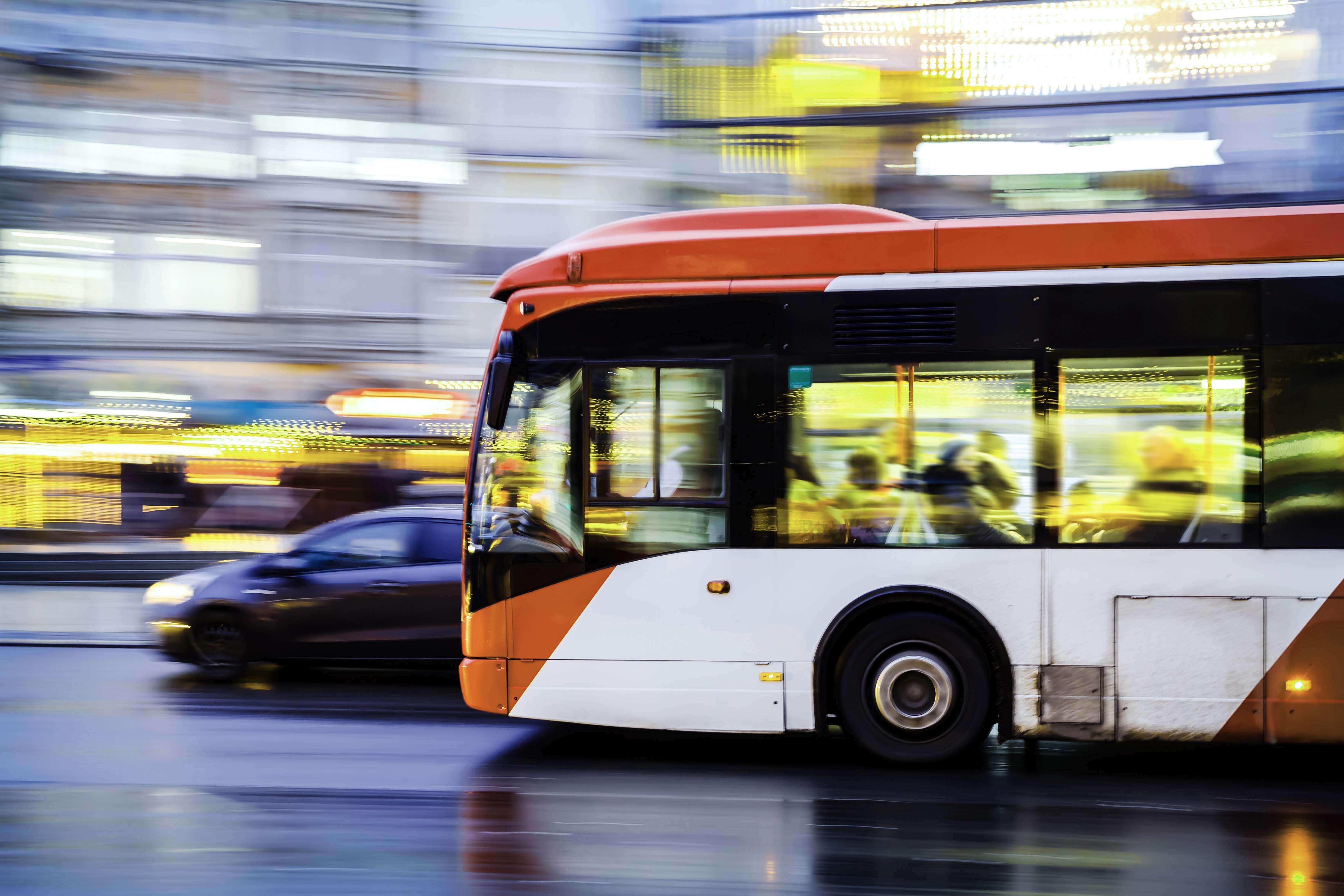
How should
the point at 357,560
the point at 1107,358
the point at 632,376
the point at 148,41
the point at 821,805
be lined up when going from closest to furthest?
1. the point at 821,805
2. the point at 1107,358
3. the point at 632,376
4. the point at 357,560
5. the point at 148,41

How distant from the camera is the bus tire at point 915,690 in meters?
6.08

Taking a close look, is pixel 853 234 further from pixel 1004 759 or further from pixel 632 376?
pixel 1004 759

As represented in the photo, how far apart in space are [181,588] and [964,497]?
6.84m

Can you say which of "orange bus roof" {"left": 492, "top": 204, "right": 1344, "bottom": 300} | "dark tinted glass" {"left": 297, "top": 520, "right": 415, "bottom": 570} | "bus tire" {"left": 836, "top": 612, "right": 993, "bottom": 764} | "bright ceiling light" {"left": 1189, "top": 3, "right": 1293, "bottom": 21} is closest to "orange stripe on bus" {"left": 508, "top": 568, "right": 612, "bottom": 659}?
"bus tire" {"left": 836, "top": 612, "right": 993, "bottom": 764}

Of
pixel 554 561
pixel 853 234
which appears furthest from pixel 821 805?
pixel 853 234

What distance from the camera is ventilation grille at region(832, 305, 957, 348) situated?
20.1 ft

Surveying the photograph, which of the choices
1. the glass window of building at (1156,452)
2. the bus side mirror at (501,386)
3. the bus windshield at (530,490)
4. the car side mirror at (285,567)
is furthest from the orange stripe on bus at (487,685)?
the glass window of building at (1156,452)

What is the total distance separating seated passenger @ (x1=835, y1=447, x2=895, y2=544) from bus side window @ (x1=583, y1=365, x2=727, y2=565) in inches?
27.4

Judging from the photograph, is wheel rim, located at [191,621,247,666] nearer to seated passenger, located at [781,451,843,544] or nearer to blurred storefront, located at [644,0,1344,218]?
seated passenger, located at [781,451,843,544]

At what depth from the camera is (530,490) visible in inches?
254

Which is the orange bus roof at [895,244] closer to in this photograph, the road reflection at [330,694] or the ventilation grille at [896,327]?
the ventilation grille at [896,327]

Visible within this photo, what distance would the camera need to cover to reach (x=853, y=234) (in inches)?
250

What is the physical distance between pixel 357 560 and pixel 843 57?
1214cm

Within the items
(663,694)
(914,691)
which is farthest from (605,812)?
(914,691)
